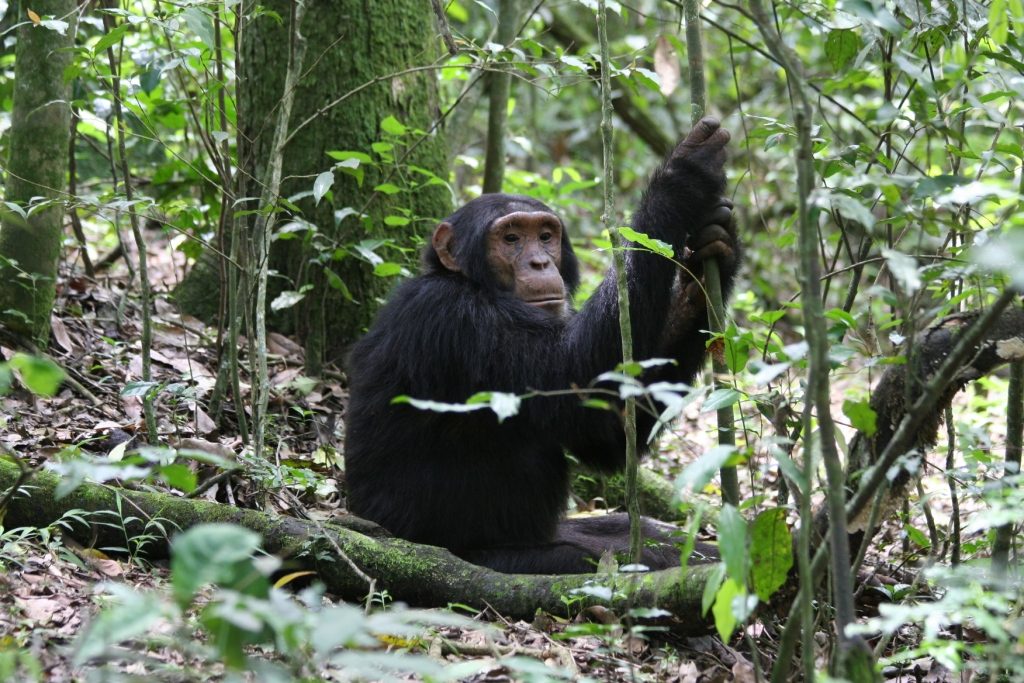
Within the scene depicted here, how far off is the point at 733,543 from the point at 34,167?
14.9 ft

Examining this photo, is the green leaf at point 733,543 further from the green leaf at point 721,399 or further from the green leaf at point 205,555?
the green leaf at point 205,555

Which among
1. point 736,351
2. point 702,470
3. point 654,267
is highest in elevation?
point 654,267

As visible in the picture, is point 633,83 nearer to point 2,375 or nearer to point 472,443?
point 472,443

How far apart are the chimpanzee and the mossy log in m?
0.70

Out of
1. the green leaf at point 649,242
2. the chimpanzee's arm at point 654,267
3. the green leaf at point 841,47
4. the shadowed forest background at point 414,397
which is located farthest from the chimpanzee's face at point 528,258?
the green leaf at point 841,47

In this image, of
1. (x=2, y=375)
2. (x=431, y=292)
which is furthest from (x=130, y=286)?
(x=2, y=375)

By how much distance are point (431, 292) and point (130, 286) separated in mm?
2776

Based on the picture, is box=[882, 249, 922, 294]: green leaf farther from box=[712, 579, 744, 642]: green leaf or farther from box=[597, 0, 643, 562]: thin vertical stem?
box=[597, 0, 643, 562]: thin vertical stem

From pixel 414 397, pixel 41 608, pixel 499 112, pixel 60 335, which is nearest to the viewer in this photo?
pixel 41 608

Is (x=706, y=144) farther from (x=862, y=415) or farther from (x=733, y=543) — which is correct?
(x=733, y=543)

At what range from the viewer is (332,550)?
4.30 meters

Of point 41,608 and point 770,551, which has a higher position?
point 770,551

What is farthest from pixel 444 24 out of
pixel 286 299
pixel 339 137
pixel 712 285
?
pixel 286 299

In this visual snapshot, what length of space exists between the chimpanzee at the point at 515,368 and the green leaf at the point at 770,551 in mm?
1803
